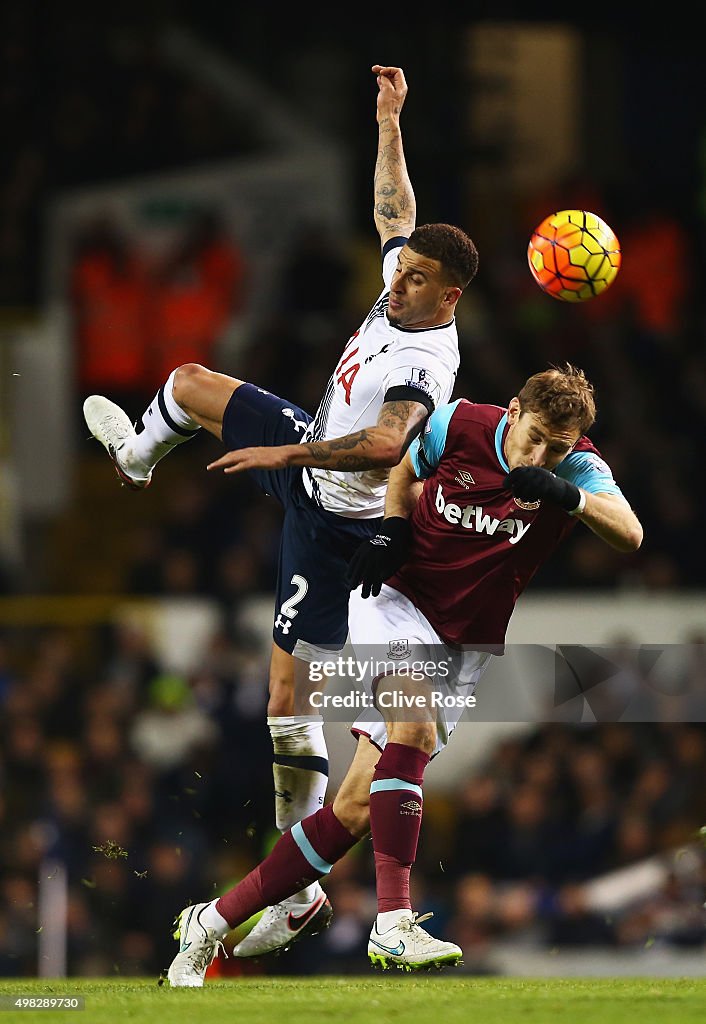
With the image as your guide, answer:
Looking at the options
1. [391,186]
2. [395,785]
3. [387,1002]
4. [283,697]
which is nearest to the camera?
[387,1002]

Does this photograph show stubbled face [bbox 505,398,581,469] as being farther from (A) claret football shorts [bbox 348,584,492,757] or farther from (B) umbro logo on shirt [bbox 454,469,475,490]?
(A) claret football shorts [bbox 348,584,492,757]

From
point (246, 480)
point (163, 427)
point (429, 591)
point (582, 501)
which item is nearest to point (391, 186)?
point (163, 427)

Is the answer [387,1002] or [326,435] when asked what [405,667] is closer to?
[326,435]

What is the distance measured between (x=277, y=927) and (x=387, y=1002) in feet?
4.41

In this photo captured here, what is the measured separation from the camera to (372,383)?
259 inches

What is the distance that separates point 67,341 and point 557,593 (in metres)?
4.65

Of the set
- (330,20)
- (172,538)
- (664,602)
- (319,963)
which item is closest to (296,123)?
(330,20)

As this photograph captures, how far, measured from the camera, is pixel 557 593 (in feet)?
40.4

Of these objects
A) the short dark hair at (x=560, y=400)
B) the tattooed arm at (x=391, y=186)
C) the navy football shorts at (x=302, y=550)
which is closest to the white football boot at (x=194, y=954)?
the navy football shorts at (x=302, y=550)

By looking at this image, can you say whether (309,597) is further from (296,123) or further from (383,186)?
(296,123)

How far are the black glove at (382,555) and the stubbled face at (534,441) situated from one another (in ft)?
1.51

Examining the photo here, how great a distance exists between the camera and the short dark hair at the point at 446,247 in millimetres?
6480

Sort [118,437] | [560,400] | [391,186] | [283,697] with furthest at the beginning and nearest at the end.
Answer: [118,437]
[391,186]
[283,697]
[560,400]

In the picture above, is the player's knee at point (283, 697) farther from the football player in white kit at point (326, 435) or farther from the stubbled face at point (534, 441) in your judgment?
the stubbled face at point (534, 441)
